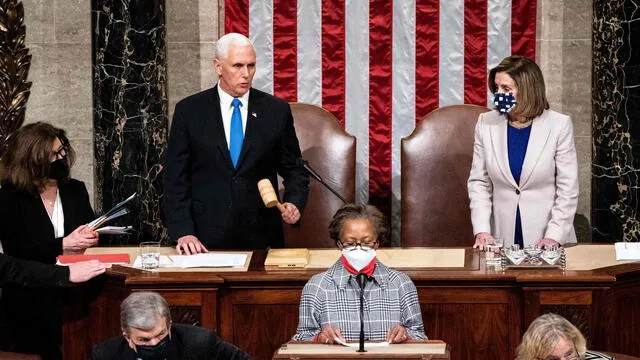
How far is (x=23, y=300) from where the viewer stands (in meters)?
6.54

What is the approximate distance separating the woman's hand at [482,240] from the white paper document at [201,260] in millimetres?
1209

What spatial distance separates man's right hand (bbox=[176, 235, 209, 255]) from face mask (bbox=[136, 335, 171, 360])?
1.33 m

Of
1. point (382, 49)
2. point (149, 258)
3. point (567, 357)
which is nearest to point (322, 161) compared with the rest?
point (382, 49)

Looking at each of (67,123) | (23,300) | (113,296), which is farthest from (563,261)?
(67,123)

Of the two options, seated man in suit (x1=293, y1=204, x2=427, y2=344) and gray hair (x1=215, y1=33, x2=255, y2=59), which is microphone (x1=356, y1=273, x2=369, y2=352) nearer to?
seated man in suit (x1=293, y1=204, x2=427, y2=344)

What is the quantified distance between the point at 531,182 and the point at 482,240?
472mm

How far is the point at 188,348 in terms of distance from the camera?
5.40 meters

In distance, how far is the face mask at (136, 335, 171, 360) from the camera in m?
5.27

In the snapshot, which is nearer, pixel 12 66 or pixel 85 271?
pixel 85 271

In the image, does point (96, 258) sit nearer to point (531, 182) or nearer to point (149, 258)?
point (149, 258)

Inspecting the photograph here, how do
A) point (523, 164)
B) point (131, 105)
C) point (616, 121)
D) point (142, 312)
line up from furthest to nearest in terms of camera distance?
point (131, 105)
point (616, 121)
point (523, 164)
point (142, 312)

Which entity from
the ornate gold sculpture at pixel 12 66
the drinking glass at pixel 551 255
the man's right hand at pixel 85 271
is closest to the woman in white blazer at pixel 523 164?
the drinking glass at pixel 551 255

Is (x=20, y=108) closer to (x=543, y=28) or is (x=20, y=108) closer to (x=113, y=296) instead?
(x=113, y=296)

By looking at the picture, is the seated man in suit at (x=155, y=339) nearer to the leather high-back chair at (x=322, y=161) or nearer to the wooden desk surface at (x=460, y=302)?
the wooden desk surface at (x=460, y=302)
